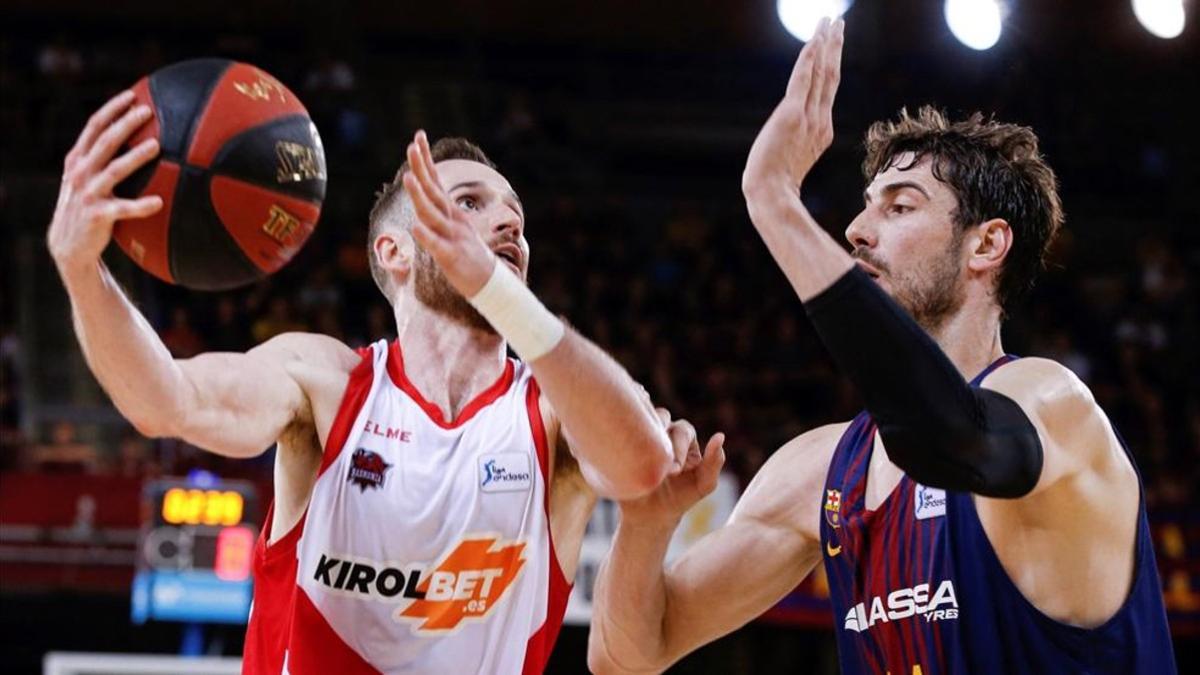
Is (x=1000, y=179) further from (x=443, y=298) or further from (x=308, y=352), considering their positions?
(x=308, y=352)

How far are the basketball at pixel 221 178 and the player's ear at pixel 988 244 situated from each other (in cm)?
168

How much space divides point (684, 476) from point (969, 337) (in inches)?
33.7

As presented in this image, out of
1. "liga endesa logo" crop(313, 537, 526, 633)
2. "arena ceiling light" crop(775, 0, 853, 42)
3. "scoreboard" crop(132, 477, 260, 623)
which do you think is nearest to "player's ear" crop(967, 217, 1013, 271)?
"liga endesa logo" crop(313, 537, 526, 633)

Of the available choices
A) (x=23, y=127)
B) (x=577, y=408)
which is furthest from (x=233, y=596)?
(x=23, y=127)

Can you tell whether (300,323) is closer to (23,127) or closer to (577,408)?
(23,127)

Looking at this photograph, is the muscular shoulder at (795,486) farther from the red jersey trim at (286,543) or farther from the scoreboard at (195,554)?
the scoreboard at (195,554)

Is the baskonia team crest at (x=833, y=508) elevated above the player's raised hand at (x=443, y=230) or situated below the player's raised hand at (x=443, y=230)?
below

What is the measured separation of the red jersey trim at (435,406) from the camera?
4.45 metres

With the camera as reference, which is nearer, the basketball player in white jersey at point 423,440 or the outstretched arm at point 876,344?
the outstretched arm at point 876,344

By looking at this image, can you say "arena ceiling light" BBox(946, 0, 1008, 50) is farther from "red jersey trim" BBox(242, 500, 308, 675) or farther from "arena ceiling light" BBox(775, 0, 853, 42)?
"red jersey trim" BBox(242, 500, 308, 675)

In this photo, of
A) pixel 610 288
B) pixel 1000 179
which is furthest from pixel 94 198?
pixel 610 288

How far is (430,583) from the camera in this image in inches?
166

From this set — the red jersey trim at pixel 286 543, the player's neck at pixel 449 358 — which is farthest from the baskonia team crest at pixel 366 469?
the player's neck at pixel 449 358

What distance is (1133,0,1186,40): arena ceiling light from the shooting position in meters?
11.4
